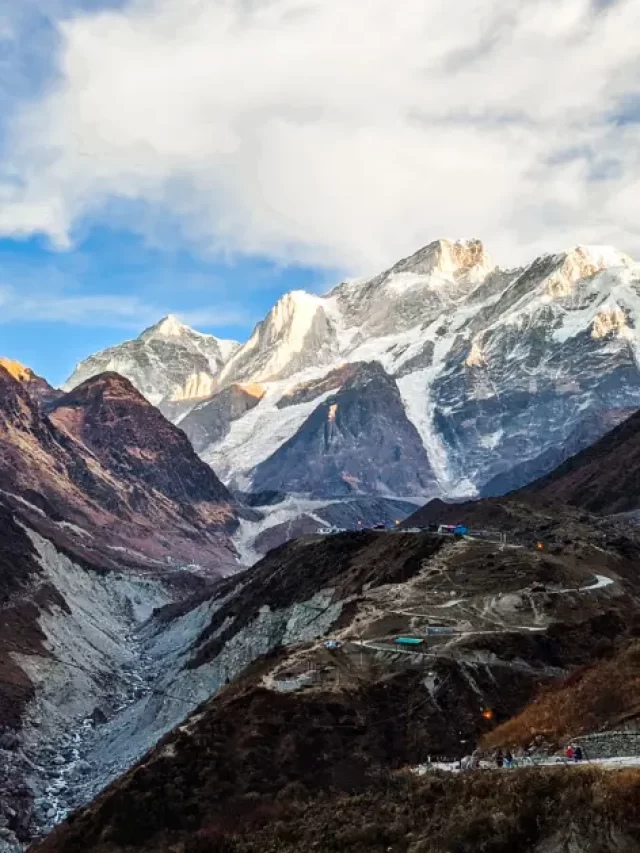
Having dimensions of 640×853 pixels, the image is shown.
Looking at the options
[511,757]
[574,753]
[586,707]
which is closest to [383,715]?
[586,707]

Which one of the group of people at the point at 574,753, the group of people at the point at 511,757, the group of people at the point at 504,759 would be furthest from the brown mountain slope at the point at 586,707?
the group of people at the point at 574,753

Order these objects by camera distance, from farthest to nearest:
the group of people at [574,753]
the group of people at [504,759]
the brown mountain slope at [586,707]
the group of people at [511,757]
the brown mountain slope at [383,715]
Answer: the brown mountain slope at [586,707] < the group of people at [504,759] < the group of people at [511,757] < the group of people at [574,753] < the brown mountain slope at [383,715]

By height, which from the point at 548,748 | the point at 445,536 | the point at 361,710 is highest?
the point at 445,536

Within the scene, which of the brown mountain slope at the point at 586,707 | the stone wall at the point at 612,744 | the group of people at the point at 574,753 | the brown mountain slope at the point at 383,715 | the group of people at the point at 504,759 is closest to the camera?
the brown mountain slope at the point at 383,715

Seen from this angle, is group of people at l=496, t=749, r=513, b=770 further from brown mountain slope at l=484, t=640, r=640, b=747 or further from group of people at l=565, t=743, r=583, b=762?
group of people at l=565, t=743, r=583, b=762

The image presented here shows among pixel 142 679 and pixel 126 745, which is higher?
pixel 142 679

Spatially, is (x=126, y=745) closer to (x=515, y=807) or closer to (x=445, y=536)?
(x=445, y=536)

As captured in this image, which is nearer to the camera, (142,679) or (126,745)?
(126,745)

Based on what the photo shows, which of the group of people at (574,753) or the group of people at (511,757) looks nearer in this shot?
the group of people at (574,753)

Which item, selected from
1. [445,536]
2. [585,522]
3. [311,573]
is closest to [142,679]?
[311,573]

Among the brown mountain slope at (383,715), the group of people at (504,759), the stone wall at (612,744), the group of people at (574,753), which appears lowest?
the stone wall at (612,744)

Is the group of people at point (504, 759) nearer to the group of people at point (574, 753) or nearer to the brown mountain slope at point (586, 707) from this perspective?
the brown mountain slope at point (586, 707)
